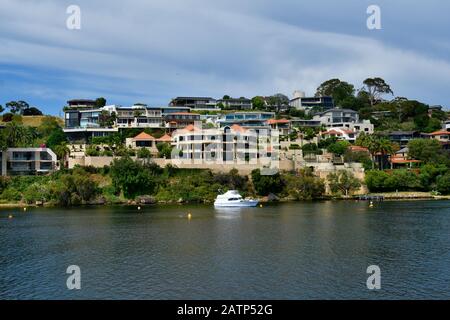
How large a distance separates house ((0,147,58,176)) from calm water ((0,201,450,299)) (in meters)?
32.9

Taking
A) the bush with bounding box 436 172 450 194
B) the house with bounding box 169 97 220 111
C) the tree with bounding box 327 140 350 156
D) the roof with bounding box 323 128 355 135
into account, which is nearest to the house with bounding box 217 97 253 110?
the house with bounding box 169 97 220 111

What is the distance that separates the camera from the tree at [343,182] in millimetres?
98062

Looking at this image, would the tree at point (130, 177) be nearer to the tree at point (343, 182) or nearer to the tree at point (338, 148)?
the tree at point (343, 182)

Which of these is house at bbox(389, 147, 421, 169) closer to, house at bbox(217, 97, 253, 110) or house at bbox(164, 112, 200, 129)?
house at bbox(164, 112, 200, 129)

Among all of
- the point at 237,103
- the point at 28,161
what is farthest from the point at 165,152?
the point at 237,103

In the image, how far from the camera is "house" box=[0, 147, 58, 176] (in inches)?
3863

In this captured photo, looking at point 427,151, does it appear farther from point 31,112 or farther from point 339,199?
point 31,112

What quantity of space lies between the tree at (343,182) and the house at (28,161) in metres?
56.4

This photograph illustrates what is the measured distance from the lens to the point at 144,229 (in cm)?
5509

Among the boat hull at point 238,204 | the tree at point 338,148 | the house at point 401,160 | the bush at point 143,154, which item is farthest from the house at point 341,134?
the bush at point 143,154
